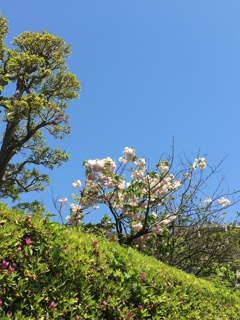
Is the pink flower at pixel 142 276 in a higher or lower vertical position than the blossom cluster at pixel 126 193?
lower

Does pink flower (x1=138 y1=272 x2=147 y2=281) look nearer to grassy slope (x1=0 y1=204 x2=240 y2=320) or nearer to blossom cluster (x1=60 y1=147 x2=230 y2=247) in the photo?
Result: grassy slope (x1=0 y1=204 x2=240 y2=320)

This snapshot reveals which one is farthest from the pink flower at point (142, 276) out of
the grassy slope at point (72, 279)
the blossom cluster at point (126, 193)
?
the blossom cluster at point (126, 193)

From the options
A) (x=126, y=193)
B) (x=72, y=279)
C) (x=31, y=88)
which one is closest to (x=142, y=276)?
(x=72, y=279)

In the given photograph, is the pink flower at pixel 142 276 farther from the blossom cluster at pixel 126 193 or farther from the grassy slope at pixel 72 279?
the blossom cluster at pixel 126 193

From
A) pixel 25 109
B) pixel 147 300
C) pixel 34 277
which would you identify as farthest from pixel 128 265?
pixel 25 109

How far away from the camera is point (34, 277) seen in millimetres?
2656

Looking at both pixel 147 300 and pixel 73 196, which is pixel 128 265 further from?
pixel 73 196

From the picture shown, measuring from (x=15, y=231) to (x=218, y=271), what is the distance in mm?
7641

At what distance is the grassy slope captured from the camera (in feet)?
8.54

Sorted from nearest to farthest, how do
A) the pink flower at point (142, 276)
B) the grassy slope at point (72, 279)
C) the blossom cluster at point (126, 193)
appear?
1. the grassy slope at point (72, 279)
2. the pink flower at point (142, 276)
3. the blossom cluster at point (126, 193)

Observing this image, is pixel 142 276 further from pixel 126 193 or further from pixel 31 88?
pixel 31 88

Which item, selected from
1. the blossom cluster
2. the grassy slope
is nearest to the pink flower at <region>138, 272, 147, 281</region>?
the grassy slope

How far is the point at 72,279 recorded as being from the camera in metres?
3.02

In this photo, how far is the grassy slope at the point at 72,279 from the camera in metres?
2.60
